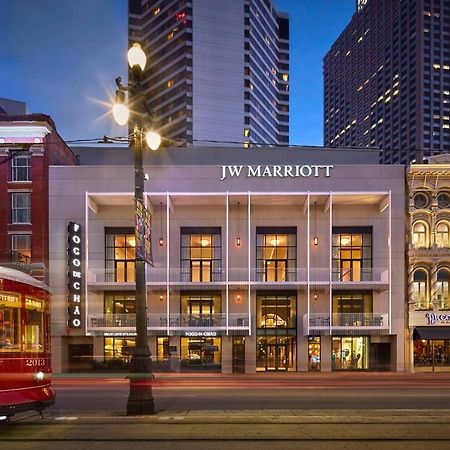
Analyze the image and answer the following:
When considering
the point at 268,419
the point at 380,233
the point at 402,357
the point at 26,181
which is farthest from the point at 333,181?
the point at 268,419

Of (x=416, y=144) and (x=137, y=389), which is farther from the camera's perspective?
(x=416, y=144)

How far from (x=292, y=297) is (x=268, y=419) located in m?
20.8

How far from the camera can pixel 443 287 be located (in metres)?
33.1

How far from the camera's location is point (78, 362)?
1305 inches

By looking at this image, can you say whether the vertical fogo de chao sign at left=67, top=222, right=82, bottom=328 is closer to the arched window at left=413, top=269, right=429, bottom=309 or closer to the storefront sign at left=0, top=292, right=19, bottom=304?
the storefront sign at left=0, top=292, right=19, bottom=304

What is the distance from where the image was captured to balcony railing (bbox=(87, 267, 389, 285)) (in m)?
32.5

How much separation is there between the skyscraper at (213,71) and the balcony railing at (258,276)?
87.1m

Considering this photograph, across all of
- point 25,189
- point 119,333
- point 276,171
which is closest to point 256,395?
point 119,333

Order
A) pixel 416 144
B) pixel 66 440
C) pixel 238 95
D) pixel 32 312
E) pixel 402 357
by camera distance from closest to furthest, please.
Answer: pixel 66 440, pixel 32 312, pixel 402 357, pixel 238 95, pixel 416 144

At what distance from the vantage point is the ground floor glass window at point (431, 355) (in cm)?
3282

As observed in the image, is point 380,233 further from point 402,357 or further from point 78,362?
point 78,362

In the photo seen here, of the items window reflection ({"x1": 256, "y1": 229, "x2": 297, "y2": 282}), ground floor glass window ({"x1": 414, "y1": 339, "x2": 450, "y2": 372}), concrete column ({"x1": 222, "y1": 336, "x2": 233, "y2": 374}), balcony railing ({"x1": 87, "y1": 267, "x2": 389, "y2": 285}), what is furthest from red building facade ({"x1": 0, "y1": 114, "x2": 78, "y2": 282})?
ground floor glass window ({"x1": 414, "y1": 339, "x2": 450, "y2": 372})

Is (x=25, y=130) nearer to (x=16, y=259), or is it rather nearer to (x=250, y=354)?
(x=16, y=259)

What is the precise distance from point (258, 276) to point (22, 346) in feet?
75.0
